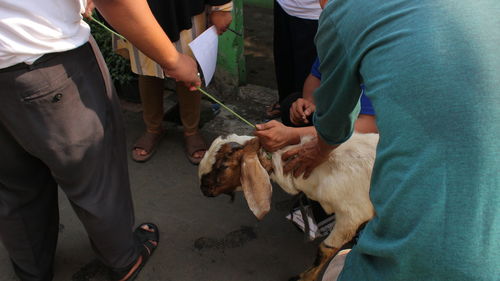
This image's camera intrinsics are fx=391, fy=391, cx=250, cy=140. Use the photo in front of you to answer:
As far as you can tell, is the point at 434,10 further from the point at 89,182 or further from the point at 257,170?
the point at 89,182

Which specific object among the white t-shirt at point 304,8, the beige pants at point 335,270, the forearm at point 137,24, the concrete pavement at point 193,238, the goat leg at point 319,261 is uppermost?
the forearm at point 137,24

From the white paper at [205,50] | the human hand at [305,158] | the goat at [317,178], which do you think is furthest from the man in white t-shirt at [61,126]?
the human hand at [305,158]

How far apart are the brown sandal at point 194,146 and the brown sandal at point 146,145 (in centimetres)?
30

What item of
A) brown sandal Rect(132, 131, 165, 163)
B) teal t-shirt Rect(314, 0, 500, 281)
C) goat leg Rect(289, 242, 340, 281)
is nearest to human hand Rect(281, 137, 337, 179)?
goat leg Rect(289, 242, 340, 281)

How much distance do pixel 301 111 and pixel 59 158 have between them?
1.48 m

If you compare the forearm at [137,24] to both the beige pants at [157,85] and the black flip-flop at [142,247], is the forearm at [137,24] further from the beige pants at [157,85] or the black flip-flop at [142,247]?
the black flip-flop at [142,247]

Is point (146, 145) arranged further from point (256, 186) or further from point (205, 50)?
point (256, 186)

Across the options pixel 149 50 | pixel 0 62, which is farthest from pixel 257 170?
pixel 0 62

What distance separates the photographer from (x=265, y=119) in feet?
13.5

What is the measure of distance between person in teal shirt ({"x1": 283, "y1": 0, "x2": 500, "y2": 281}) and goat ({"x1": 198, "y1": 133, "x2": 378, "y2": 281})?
3.48 ft

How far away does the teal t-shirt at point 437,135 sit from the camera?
0.80 m

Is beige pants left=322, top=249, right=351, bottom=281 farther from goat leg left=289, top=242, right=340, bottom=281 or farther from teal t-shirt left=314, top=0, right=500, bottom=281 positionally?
goat leg left=289, top=242, right=340, bottom=281

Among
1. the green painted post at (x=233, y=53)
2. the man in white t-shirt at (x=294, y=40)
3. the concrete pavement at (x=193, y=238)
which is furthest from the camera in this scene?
the green painted post at (x=233, y=53)

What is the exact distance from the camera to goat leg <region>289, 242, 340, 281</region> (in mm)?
2238
